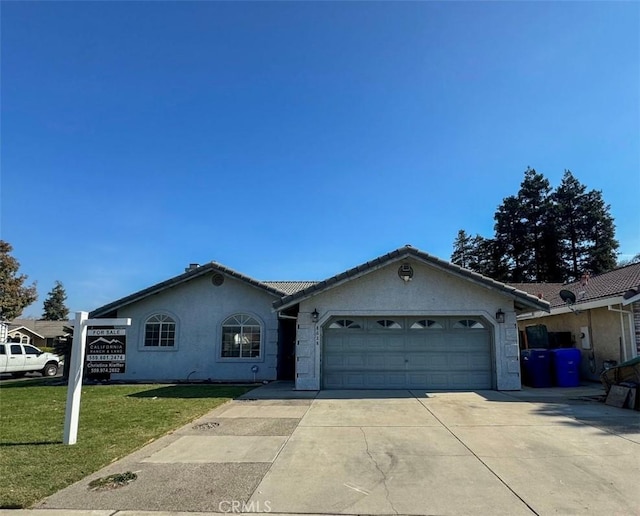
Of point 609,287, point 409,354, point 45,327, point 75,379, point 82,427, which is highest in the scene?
point 609,287

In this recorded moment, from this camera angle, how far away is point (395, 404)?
421 inches

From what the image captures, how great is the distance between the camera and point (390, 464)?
5.86 m

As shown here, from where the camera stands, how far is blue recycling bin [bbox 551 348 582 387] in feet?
45.6

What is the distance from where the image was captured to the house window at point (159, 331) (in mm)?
17500

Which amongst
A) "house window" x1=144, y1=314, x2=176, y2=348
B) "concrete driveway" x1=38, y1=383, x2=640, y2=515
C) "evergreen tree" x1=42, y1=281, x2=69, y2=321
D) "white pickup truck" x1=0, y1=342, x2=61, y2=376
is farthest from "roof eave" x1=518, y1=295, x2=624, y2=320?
"evergreen tree" x1=42, y1=281, x2=69, y2=321

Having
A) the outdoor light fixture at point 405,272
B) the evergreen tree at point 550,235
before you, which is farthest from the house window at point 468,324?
the evergreen tree at point 550,235

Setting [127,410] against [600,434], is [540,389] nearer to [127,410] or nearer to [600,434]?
[600,434]

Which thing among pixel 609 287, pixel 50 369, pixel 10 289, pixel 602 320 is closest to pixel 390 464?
pixel 602 320

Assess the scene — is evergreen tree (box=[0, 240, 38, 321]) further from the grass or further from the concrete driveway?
the concrete driveway

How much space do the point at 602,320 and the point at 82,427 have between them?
1523 centimetres

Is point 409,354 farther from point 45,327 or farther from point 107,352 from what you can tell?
point 45,327

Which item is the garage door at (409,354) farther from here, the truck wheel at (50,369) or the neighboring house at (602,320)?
the truck wheel at (50,369)

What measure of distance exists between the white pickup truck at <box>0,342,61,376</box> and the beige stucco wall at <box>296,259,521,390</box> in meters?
16.5

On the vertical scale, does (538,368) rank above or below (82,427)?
above
